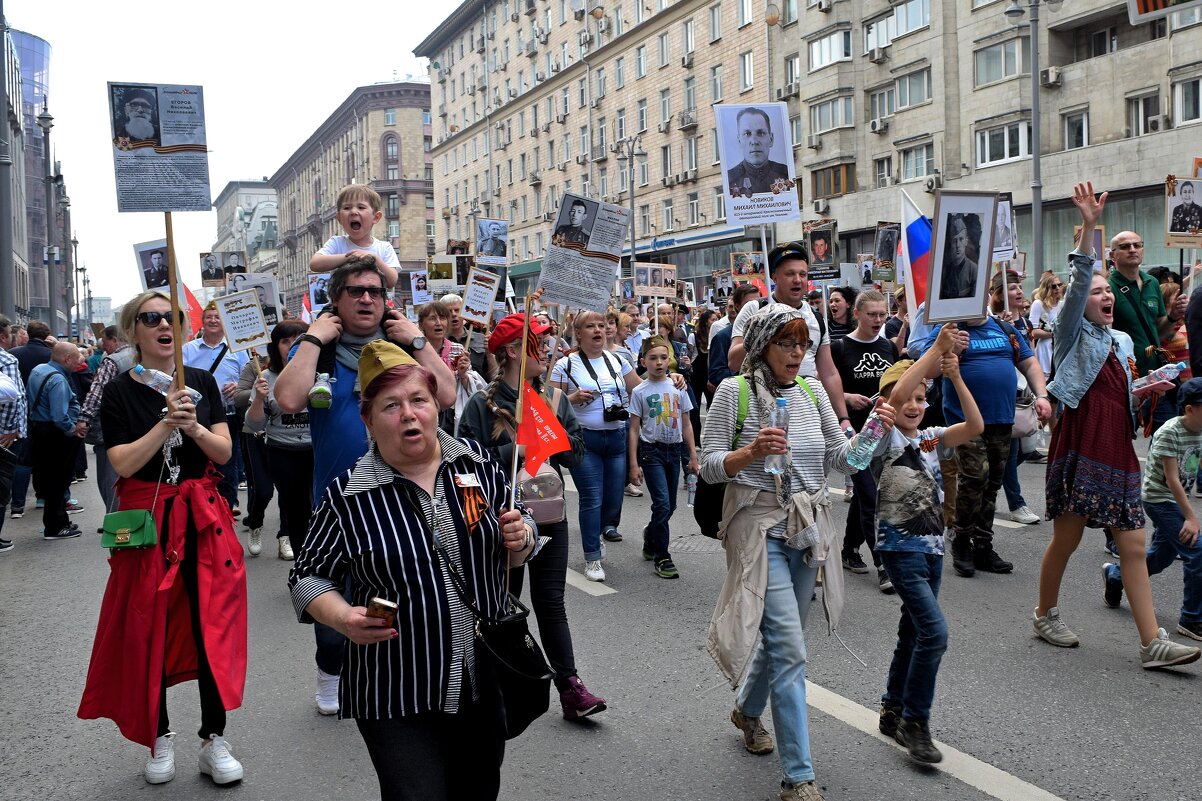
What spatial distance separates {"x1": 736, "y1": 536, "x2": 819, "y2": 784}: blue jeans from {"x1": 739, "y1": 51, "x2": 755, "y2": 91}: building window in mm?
43551

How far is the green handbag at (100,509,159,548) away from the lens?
4105mm

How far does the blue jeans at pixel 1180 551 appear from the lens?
5680mm

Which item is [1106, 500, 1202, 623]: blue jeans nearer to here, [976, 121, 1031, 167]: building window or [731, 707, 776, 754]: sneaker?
[731, 707, 776, 754]: sneaker

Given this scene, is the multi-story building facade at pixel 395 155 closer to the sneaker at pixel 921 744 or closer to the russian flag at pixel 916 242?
the russian flag at pixel 916 242

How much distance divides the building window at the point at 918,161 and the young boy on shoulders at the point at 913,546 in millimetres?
33608

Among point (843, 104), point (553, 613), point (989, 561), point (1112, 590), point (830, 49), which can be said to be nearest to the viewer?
point (553, 613)

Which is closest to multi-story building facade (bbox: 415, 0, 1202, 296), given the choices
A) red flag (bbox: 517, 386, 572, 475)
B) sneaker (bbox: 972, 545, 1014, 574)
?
sneaker (bbox: 972, 545, 1014, 574)

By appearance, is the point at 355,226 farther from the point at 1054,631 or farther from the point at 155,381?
the point at 1054,631

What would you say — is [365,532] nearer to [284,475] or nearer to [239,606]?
[239,606]

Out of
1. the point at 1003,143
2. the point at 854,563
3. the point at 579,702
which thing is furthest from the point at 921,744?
the point at 1003,143

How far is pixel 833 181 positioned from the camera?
133 ft

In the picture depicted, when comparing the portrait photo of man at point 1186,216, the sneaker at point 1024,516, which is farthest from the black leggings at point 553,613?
the portrait photo of man at point 1186,216

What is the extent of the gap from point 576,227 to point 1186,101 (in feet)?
89.1

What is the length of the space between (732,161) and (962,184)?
29.9 meters
